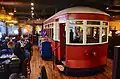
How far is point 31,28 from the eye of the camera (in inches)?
958

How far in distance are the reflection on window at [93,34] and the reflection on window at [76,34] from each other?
29 centimetres

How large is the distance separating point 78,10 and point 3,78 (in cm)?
382

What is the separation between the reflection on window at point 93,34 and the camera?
22.7 feet

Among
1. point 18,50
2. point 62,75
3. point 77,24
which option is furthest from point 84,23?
point 18,50

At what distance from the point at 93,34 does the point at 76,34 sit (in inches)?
28.7

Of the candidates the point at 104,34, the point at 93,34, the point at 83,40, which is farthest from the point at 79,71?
the point at 104,34

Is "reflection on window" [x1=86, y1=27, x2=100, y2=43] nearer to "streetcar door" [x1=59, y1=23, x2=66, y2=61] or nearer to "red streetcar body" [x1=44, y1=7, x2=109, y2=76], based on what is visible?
"red streetcar body" [x1=44, y1=7, x2=109, y2=76]

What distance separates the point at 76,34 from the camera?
693 centimetres

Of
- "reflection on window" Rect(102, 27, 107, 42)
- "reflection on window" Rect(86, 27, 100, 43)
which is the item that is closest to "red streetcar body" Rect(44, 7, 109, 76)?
"reflection on window" Rect(86, 27, 100, 43)

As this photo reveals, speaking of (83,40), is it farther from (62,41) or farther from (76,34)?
(62,41)

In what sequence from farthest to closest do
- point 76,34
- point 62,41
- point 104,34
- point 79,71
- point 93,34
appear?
1. point 62,41
2. point 104,34
3. point 93,34
4. point 76,34
5. point 79,71

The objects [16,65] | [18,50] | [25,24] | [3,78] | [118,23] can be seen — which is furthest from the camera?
[25,24]

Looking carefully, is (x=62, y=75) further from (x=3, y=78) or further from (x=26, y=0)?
(x=26, y=0)

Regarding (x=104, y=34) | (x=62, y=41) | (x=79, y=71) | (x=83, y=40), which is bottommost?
(x=79, y=71)
